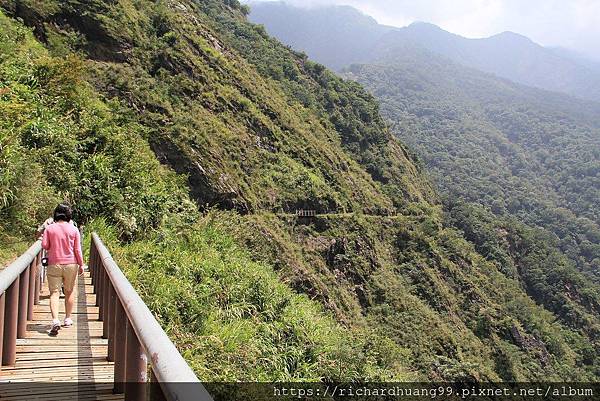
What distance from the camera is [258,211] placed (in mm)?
31344

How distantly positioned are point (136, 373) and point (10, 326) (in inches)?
83.8

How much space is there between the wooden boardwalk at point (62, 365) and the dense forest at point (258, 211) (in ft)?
3.95

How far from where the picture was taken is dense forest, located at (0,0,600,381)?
8625mm

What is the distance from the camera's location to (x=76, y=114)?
570 inches

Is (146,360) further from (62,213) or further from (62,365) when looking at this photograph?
(62,213)

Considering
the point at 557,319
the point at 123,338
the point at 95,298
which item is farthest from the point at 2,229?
the point at 557,319

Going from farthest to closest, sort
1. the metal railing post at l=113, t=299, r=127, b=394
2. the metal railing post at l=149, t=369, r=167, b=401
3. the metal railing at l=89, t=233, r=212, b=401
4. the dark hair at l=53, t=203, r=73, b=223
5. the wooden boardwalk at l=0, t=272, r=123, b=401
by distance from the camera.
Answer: the dark hair at l=53, t=203, r=73, b=223, the wooden boardwalk at l=0, t=272, r=123, b=401, the metal railing post at l=113, t=299, r=127, b=394, the metal railing post at l=149, t=369, r=167, b=401, the metal railing at l=89, t=233, r=212, b=401

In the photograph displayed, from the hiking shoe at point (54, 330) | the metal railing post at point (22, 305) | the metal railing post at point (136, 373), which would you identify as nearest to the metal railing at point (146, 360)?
the metal railing post at point (136, 373)

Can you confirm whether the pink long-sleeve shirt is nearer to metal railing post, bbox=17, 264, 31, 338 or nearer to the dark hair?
the dark hair

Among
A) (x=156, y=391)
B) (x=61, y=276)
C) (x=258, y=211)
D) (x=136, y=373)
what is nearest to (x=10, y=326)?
(x=61, y=276)

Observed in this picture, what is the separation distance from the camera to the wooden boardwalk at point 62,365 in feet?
10.8

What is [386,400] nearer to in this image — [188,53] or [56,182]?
[56,182]

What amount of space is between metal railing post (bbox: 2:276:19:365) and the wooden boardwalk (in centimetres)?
9

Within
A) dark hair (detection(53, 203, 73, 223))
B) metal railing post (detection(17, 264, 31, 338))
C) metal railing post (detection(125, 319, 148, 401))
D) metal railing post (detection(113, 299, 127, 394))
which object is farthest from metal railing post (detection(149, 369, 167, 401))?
dark hair (detection(53, 203, 73, 223))
